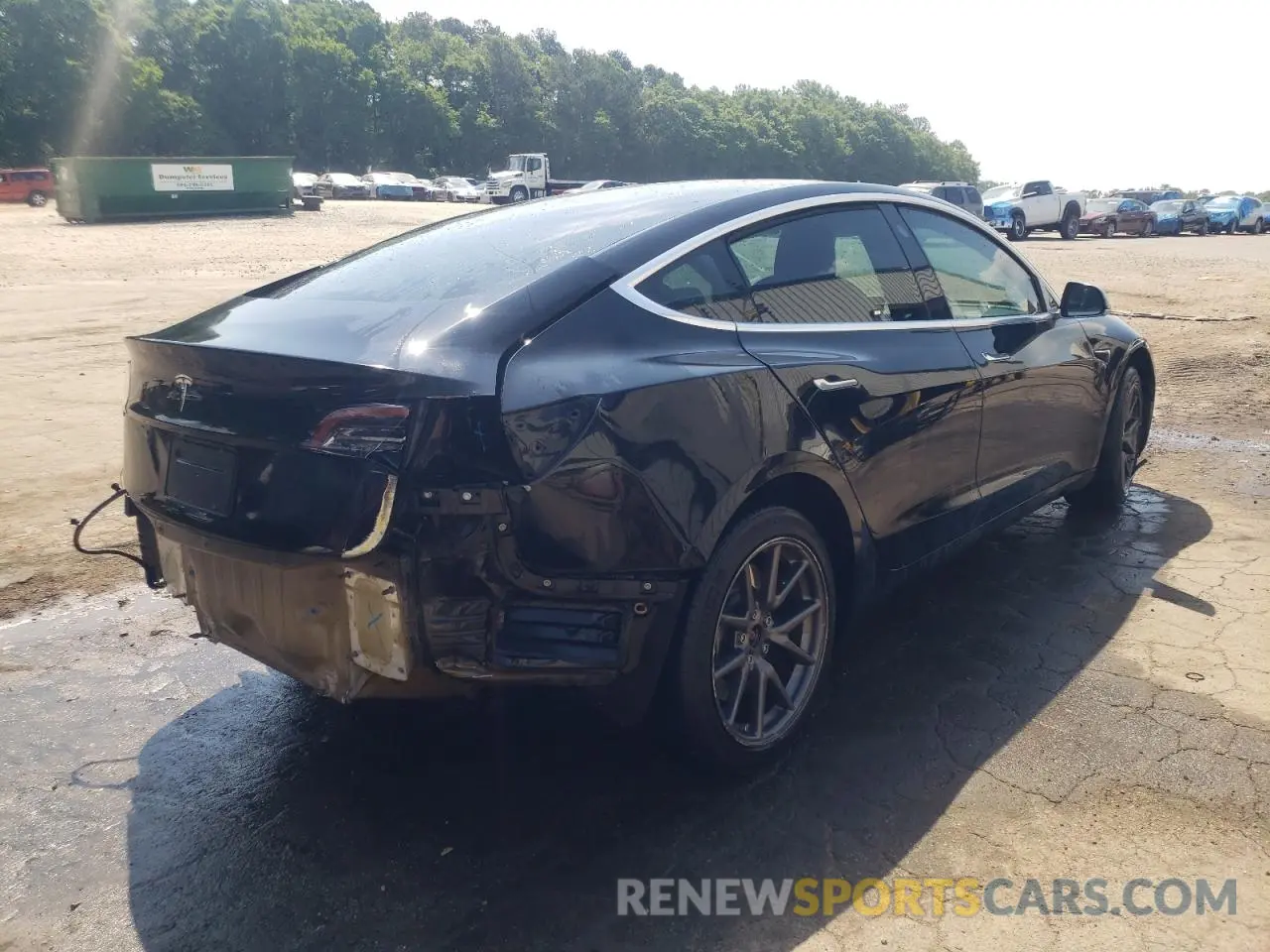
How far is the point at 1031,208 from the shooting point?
1265 inches

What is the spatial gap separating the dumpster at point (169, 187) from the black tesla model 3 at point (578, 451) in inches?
1305

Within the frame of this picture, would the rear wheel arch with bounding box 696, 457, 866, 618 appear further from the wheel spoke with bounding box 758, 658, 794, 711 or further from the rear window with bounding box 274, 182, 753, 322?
the rear window with bounding box 274, 182, 753, 322

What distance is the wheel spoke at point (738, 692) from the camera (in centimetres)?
298

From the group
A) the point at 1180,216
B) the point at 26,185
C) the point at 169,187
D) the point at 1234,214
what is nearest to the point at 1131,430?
the point at 169,187

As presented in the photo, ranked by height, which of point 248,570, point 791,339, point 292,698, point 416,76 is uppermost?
point 416,76

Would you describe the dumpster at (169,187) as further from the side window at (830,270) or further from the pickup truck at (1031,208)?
the side window at (830,270)

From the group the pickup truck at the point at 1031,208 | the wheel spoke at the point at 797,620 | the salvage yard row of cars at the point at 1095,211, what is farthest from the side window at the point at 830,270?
the pickup truck at the point at 1031,208

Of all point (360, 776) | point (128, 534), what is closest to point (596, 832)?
point (360, 776)

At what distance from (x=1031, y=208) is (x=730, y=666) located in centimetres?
3285

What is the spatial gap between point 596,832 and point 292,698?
4.48 feet

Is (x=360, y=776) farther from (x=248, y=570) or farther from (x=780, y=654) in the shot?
(x=780, y=654)

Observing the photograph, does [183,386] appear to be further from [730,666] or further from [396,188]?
[396,188]

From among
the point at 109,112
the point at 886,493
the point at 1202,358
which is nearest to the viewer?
the point at 886,493

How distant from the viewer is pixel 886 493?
11.2 ft
